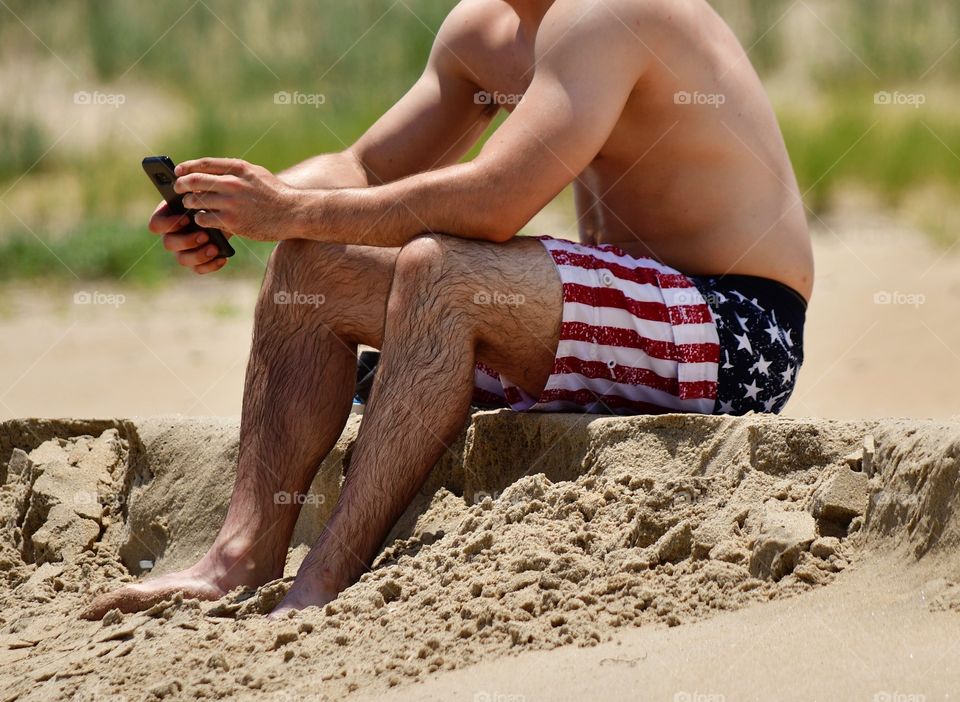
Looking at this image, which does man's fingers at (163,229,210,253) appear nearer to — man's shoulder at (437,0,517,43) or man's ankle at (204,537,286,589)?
man's ankle at (204,537,286,589)

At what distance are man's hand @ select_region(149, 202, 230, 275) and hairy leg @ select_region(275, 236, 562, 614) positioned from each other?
1.93 feet

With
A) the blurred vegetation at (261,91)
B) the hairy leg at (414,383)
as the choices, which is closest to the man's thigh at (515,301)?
the hairy leg at (414,383)

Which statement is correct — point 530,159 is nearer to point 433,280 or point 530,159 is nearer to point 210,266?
point 433,280

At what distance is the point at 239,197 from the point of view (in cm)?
278

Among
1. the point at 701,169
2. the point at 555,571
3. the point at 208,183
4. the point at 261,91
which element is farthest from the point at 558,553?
the point at 261,91

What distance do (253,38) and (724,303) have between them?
393 inches

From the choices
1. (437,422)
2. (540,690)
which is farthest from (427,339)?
(540,690)

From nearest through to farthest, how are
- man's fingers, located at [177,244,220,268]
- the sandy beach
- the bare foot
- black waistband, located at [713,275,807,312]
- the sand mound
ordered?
the sandy beach, the sand mound, the bare foot, black waistband, located at [713,275,807,312], man's fingers, located at [177,244,220,268]

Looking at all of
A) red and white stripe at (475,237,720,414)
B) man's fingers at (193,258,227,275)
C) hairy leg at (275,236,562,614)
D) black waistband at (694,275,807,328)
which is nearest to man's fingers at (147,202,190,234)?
man's fingers at (193,258,227,275)

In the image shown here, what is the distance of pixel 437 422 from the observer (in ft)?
8.68

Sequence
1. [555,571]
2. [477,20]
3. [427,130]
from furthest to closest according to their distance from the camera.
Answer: [427,130]
[477,20]
[555,571]

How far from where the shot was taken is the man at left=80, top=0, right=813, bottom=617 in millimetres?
2635

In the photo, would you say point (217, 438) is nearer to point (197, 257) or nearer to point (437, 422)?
point (197, 257)

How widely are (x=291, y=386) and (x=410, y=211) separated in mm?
481
